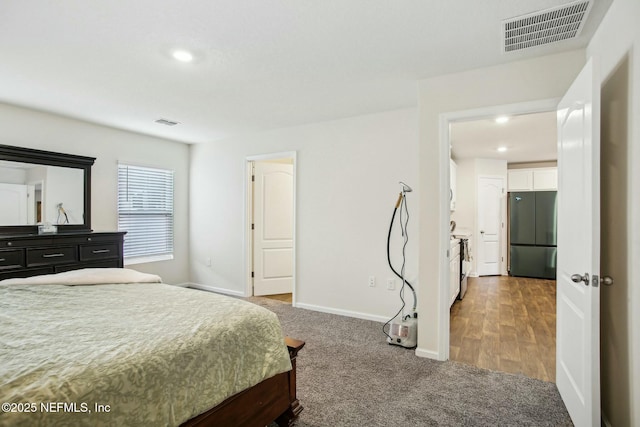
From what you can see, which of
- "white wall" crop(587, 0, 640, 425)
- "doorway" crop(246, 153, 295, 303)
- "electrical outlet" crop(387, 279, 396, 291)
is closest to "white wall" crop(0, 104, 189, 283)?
"doorway" crop(246, 153, 295, 303)

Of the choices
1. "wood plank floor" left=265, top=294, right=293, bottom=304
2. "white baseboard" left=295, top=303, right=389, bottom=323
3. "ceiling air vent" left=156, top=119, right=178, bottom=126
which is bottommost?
→ "wood plank floor" left=265, top=294, right=293, bottom=304

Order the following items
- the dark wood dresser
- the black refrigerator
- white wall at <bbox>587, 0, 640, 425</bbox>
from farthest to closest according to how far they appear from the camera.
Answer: the black refrigerator, the dark wood dresser, white wall at <bbox>587, 0, 640, 425</bbox>

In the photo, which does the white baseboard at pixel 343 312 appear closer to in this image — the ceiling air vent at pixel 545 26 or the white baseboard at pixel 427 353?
the white baseboard at pixel 427 353

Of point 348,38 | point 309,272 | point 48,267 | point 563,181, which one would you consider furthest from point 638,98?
point 48,267

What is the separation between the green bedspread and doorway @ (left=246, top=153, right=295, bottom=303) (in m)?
2.85

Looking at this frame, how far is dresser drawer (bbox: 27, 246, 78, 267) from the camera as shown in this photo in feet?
10.7

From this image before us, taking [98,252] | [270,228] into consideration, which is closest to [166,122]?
[98,252]

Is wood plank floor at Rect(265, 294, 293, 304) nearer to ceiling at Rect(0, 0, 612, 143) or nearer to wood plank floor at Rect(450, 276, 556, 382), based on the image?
wood plank floor at Rect(450, 276, 556, 382)

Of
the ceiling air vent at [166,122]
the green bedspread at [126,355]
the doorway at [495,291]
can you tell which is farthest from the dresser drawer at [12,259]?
the doorway at [495,291]

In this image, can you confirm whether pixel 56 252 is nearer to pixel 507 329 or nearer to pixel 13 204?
pixel 13 204

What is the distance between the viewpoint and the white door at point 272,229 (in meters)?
4.95

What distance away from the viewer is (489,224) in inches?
266

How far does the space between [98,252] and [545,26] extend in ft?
15.0

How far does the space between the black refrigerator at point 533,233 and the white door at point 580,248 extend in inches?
193
